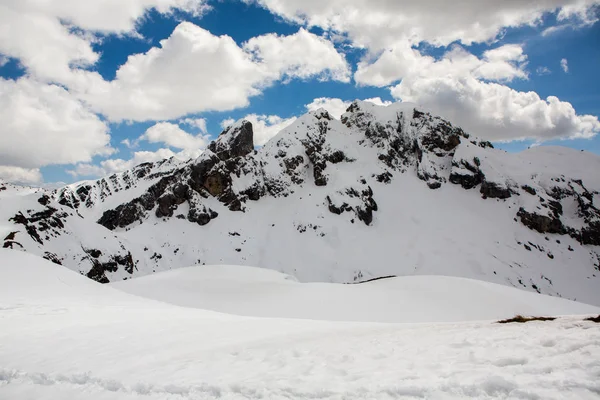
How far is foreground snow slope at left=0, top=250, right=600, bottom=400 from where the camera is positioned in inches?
183

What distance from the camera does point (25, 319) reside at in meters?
8.75

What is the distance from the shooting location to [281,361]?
604 centimetres

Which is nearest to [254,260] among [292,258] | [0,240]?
[292,258]

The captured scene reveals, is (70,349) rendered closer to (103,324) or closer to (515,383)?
(103,324)

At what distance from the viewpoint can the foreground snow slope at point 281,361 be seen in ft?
15.3

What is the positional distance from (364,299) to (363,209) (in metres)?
59.2

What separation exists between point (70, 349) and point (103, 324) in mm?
2177

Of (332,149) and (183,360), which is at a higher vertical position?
(332,149)

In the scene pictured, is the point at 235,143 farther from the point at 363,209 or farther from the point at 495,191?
the point at 495,191

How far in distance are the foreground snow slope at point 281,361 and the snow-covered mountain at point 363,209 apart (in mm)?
41730

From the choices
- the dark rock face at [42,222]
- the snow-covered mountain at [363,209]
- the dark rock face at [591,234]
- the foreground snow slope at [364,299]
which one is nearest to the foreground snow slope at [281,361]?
the foreground snow slope at [364,299]

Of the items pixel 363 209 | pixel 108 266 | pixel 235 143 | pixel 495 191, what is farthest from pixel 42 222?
pixel 495 191

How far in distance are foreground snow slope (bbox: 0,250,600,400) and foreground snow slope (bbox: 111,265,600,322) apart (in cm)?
1001

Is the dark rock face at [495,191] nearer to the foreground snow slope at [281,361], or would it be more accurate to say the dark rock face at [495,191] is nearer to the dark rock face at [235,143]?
the dark rock face at [235,143]
